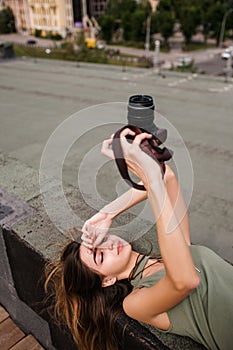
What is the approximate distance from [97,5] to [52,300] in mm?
74560

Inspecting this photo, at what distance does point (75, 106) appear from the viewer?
36.7 ft

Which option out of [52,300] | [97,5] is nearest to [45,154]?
[52,300]

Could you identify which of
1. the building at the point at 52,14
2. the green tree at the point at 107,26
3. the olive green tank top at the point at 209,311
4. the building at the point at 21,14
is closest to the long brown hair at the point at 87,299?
the olive green tank top at the point at 209,311

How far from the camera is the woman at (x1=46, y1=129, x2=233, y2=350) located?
1.51 meters

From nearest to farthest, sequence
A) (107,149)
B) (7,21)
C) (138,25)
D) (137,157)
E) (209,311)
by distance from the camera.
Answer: (137,157), (107,149), (209,311), (138,25), (7,21)

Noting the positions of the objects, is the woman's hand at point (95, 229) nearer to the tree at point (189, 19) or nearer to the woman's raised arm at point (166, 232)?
the woman's raised arm at point (166, 232)

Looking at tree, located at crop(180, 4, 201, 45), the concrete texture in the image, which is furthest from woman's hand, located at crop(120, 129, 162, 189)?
tree, located at crop(180, 4, 201, 45)

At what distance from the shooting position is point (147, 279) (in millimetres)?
1947

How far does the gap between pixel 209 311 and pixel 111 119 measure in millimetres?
1202

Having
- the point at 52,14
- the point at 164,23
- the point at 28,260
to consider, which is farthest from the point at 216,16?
the point at 28,260

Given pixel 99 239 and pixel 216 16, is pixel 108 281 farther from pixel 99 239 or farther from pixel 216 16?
pixel 216 16

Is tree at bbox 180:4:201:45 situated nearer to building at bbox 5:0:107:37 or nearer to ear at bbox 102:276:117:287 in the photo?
building at bbox 5:0:107:37

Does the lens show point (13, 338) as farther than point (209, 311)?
Yes

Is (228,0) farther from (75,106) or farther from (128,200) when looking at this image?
(128,200)
